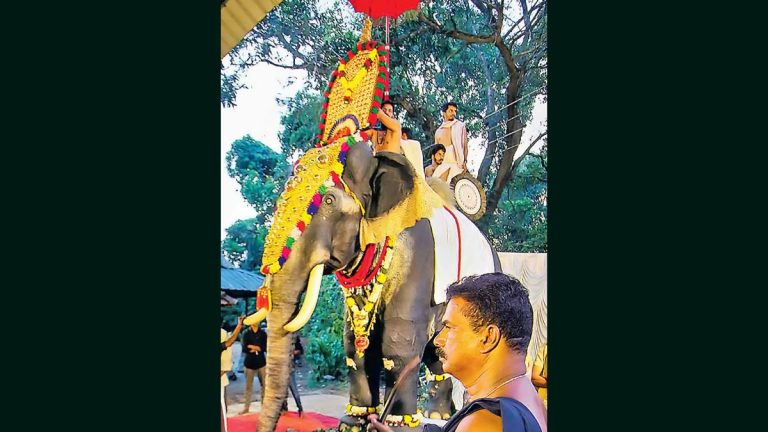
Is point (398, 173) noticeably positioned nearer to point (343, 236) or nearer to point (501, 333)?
point (343, 236)

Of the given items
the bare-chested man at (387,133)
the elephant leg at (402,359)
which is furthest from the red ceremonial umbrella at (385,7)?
the elephant leg at (402,359)

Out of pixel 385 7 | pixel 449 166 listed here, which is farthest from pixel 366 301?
pixel 385 7

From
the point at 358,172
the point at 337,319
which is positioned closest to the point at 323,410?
the point at 337,319

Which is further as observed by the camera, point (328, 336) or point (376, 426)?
point (328, 336)

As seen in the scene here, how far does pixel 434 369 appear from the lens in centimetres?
454

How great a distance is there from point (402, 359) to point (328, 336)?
0.43 m

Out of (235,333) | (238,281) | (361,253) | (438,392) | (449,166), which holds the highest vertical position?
(449,166)

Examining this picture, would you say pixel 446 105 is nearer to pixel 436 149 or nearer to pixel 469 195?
pixel 436 149

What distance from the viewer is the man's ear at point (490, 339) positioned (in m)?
Answer: 3.26

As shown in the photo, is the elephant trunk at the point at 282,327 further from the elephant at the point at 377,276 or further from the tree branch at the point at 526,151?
the tree branch at the point at 526,151

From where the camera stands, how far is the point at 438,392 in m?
4.59

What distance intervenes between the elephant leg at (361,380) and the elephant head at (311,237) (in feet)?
1.19

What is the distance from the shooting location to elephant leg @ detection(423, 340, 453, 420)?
4.54 metres

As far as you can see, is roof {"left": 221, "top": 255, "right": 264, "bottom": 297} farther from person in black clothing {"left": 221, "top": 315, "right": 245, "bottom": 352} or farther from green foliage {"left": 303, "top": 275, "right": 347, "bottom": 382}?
green foliage {"left": 303, "top": 275, "right": 347, "bottom": 382}
